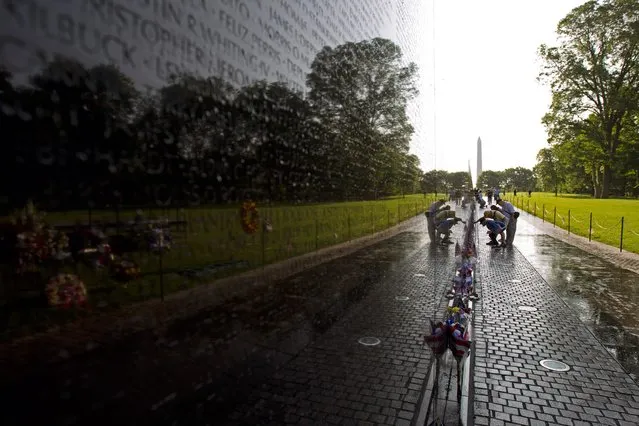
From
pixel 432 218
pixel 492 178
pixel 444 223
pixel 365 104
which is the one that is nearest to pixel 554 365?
pixel 365 104

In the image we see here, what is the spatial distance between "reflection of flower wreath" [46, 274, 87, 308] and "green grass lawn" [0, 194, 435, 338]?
0.10 meters

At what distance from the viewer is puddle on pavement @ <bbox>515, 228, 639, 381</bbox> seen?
4609 mm

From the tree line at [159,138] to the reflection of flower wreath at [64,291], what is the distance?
0.68 m

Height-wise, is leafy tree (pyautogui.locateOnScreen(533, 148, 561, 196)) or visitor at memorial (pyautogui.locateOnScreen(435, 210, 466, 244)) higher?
leafy tree (pyautogui.locateOnScreen(533, 148, 561, 196))

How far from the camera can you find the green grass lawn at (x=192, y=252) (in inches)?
128

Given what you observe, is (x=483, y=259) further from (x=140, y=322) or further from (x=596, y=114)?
(x=596, y=114)

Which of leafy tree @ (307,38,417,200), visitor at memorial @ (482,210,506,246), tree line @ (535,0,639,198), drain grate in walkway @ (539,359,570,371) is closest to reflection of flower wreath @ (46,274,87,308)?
leafy tree @ (307,38,417,200)

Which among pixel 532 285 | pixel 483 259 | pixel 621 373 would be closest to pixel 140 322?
pixel 621 373

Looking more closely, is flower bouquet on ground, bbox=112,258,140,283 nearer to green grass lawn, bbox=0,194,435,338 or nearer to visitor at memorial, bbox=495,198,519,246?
green grass lawn, bbox=0,194,435,338

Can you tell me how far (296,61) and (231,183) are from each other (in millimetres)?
1814

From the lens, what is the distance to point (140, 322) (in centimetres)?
495

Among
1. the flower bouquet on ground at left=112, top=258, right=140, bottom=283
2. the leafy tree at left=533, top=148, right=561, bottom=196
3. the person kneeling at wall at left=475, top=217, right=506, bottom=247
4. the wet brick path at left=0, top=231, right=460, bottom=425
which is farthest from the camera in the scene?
the leafy tree at left=533, top=148, right=561, bottom=196

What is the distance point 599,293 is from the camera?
694 centimetres

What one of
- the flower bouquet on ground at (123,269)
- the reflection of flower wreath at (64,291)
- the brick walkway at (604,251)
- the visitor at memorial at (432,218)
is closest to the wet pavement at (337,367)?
the flower bouquet on ground at (123,269)
